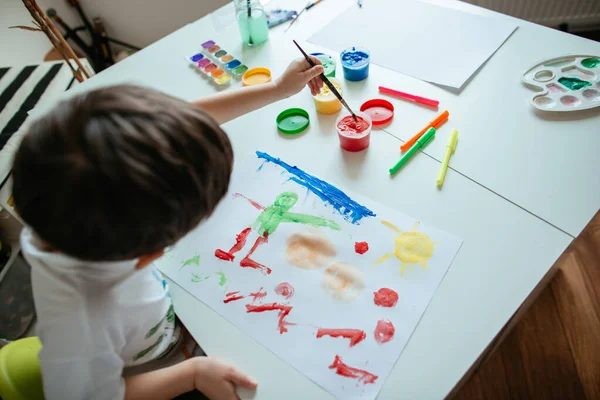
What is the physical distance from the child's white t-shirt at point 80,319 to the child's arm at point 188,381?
0.03 m

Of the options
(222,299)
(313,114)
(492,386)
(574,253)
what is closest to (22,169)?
(222,299)

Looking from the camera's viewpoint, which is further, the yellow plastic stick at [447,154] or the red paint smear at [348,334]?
the yellow plastic stick at [447,154]

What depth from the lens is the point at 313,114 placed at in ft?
3.13

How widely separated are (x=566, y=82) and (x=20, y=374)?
3.72 feet

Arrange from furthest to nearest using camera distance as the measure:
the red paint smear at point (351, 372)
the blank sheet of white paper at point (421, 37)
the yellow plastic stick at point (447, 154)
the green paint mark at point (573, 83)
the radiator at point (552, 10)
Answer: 1. the radiator at point (552, 10)
2. the blank sheet of white paper at point (421, 37)
3. the green paint mark at point (573, 83)
4. the yellow plastic stick at point (447, 154)
5. the red paint smear at point (351, 372)

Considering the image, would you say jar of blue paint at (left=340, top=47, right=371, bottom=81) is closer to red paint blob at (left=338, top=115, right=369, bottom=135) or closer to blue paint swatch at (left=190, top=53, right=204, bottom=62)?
red paint blob at (left=338, top=115, right=369, bottom=135)

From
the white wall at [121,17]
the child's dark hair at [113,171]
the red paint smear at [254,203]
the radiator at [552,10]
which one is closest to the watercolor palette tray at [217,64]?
the red paint smear at [254,203]

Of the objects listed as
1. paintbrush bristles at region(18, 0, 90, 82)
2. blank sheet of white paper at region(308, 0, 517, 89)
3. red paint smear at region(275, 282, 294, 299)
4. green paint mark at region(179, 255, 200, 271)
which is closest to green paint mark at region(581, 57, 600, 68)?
blank sheet of white paper at region(308, 0, 517, 89)

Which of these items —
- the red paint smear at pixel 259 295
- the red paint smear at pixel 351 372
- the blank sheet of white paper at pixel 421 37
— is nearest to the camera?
the red paint smear at pixel 351 372

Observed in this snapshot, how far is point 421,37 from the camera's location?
1064mm

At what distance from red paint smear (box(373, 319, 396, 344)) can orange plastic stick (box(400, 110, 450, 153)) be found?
0.37 meters

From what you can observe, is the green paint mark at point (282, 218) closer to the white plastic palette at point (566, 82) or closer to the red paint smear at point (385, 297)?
the red paint smear at point (385, 297)

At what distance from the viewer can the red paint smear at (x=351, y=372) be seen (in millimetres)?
569

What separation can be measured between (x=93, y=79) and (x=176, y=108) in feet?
2.74
